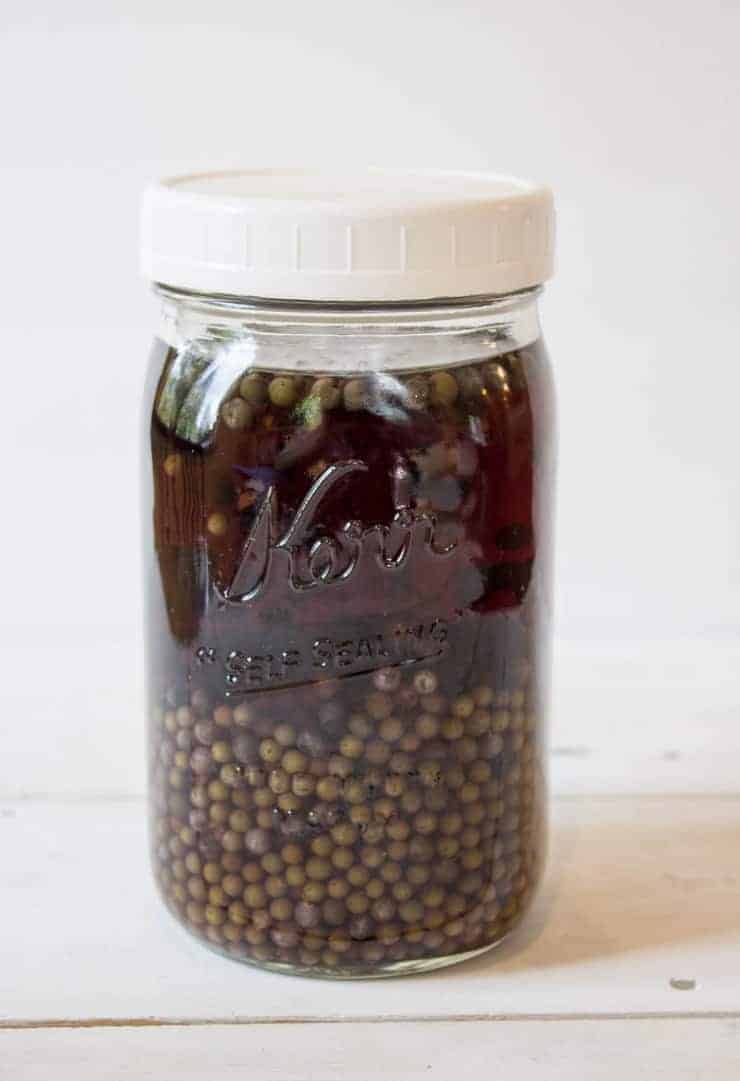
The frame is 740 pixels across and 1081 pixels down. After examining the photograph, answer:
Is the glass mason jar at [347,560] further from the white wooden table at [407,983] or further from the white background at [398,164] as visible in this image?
the white background at [398,164]

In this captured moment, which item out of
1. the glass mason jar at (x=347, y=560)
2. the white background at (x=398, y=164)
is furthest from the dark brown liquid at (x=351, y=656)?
the white background at (x=398, y=164)

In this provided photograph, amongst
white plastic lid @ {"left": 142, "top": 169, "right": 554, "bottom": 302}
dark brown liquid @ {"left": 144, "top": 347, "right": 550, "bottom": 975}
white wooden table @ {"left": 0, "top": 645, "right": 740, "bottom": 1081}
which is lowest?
white wooden table @ {"left": 0, "top": 645, "right": 740, "bottom": 1081}

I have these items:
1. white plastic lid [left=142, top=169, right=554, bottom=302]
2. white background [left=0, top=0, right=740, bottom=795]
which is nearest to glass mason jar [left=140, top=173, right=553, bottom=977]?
white plastic lid [left=142, top=169, right=554, bottom=302]

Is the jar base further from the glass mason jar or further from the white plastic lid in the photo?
the white plastic lid

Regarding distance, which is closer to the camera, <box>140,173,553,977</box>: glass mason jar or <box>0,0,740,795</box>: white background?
<box>140,173,553,977</box>: glass mason jar

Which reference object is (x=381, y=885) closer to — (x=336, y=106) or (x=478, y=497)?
(x=478, y=497)

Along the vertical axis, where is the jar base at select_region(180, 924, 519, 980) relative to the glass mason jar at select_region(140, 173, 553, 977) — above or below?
below

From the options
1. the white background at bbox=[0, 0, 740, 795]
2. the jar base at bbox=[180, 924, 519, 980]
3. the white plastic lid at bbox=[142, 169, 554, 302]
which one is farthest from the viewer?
the white background at bbox=[0, 0, 740, 795]

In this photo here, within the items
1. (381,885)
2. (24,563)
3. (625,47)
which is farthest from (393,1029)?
(625,47)

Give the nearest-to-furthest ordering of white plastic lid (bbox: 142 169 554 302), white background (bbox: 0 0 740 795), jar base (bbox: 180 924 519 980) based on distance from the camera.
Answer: white plastic lid (bbox: 142 169 554 302), jar base (bbox: 180 924 519 980), white background (bbox: 0 0 740 795)
